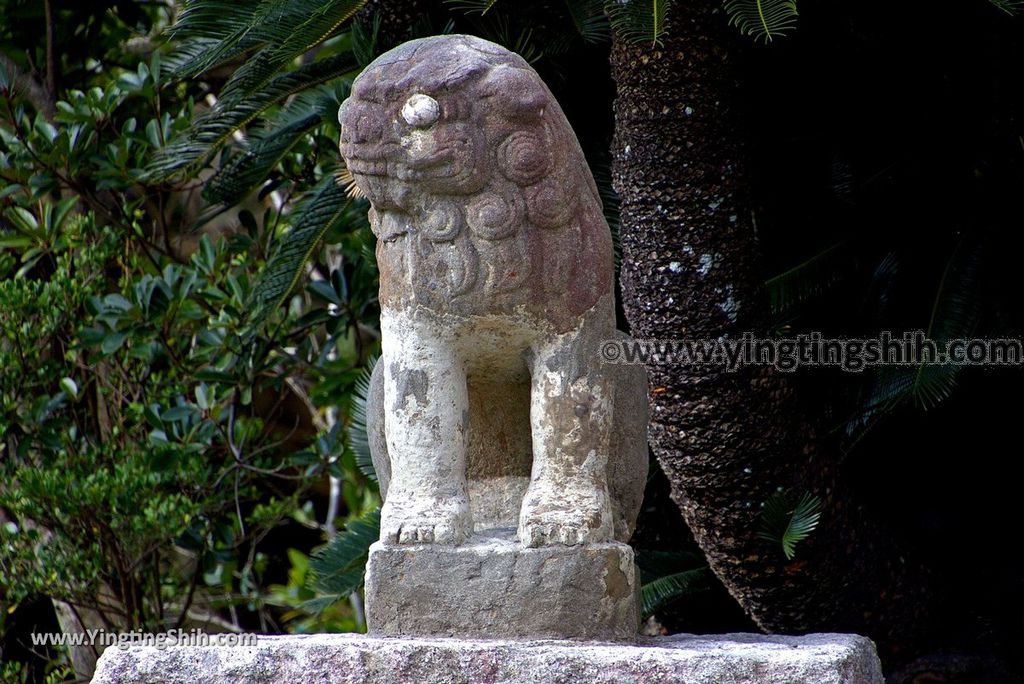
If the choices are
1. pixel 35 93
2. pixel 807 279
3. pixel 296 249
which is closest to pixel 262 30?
pixel 296 249

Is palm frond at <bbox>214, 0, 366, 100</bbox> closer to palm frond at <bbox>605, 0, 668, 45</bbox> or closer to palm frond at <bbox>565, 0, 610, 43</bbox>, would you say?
palm frond at <bbox>565, 0, 610, 43</bbox>

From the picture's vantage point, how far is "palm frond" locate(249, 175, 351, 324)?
6297mm

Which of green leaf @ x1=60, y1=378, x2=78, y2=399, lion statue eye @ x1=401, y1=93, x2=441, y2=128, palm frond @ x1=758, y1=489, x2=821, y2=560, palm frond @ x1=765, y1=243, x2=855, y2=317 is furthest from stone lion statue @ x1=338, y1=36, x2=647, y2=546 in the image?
green leaf @ x1=60, y1=378, x2=78, y2=399

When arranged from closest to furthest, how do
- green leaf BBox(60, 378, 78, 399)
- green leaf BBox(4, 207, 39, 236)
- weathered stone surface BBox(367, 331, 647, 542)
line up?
1. weathered stone surface BBox(367, 331, 647, 542)
2. green leaf BBox(60, 378, 78, 399)
3. green leaf BBox(4, 207, 39, 236)

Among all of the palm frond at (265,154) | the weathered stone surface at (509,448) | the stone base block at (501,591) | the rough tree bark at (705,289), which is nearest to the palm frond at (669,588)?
the rough tree bark at (705,289)

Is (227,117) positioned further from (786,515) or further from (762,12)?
(786,515)

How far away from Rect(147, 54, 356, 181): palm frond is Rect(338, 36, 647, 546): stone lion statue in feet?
7.74

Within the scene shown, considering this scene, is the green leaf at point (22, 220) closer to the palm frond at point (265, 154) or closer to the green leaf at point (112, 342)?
the green leaf at point (112, 342)

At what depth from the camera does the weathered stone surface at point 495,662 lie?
3.65m

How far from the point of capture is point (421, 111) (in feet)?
12.9

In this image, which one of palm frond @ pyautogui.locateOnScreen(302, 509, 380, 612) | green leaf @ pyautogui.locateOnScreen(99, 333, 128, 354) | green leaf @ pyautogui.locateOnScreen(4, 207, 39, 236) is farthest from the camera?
green leaf @ pyautogui.locateOnScreen(4, 207, 39, 236)

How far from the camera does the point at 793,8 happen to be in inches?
179

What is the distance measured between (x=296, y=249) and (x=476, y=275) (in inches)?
98.2

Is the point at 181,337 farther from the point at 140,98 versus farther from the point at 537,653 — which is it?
the point at 537,653
